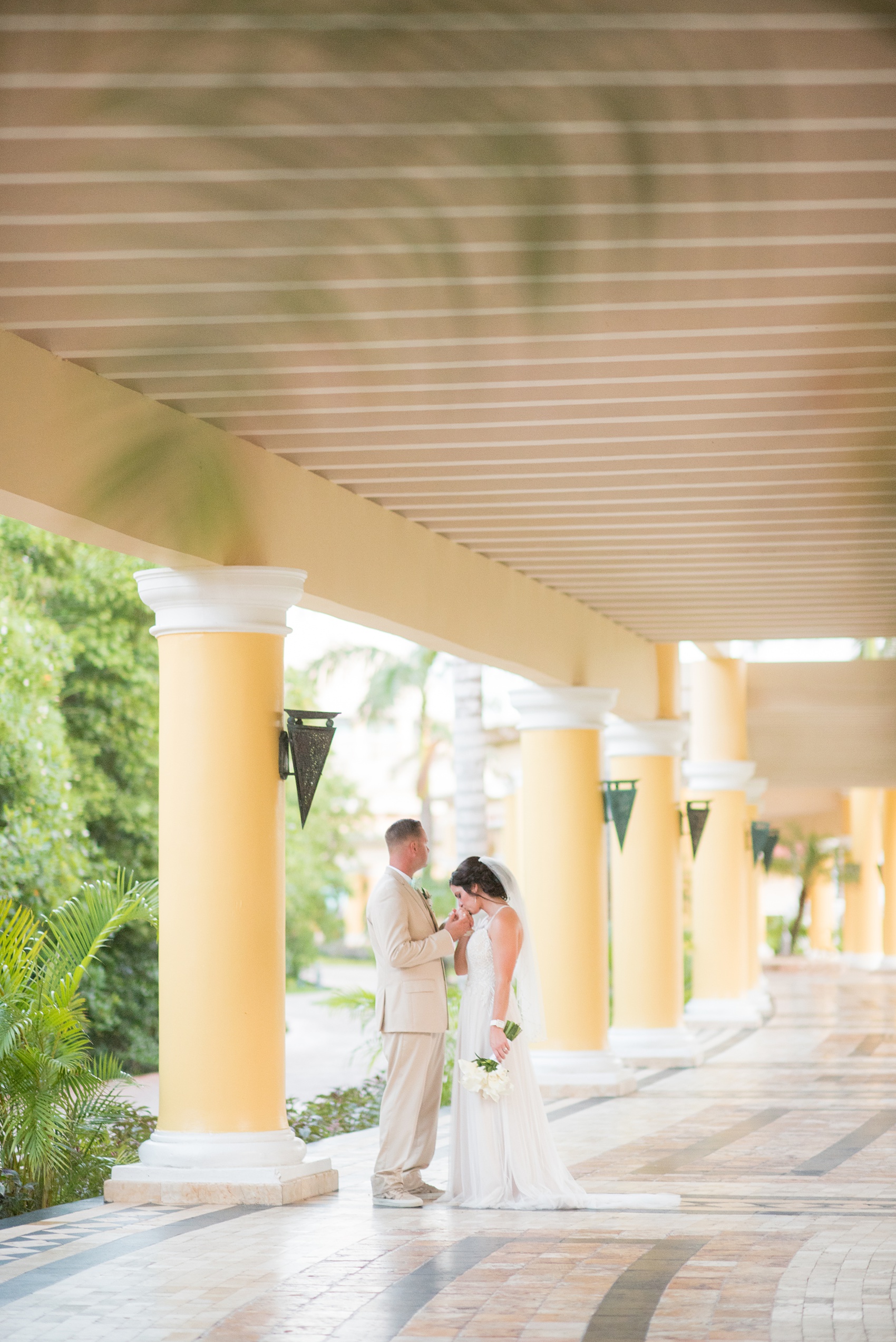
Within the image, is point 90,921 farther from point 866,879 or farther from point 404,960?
point 866,879

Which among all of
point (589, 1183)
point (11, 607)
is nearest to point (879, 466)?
point (589, 1183)

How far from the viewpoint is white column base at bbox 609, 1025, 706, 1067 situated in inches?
583

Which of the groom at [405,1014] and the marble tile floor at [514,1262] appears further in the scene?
the groom at [405,1014]

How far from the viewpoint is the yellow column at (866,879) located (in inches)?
1511

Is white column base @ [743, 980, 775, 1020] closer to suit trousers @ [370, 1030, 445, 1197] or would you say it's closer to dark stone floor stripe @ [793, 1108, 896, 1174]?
dark stone floor stripe @ [793, 1108, 896, 1174]

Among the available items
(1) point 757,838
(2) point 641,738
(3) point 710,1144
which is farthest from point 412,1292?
(1) point 757,838

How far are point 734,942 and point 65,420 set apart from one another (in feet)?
49.8

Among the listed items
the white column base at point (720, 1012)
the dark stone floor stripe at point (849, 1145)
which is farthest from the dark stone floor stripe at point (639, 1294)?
the white column base at point (720, 1012)

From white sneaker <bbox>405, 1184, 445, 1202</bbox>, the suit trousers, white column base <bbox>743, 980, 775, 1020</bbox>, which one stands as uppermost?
the suit trousers

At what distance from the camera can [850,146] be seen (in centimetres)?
408

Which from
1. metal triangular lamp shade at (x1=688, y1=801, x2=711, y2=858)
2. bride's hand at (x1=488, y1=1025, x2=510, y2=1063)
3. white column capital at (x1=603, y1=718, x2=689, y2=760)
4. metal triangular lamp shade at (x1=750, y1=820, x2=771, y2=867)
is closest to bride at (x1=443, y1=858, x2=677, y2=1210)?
bride's hand at (x1=488, y1=1025, x2=510, y2=1063)

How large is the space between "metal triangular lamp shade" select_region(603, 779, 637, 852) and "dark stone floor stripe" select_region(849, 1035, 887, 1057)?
495 cm

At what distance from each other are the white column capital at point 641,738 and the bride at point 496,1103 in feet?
24.9
